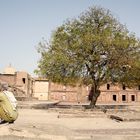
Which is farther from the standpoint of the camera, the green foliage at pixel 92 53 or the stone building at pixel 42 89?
the stone building at pixel 42 89

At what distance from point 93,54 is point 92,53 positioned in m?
0.40

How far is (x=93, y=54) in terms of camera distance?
35.2 meters

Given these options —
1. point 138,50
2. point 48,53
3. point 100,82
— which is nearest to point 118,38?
point 138,50

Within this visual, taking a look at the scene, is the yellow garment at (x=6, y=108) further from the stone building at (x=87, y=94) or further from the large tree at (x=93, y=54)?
the stone building at (x=87, y=94)

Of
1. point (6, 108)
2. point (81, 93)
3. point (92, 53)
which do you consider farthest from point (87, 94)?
point (6, 108)

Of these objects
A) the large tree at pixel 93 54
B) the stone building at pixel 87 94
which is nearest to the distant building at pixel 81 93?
the stone building at pixel 87 94

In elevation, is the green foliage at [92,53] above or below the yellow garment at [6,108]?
above

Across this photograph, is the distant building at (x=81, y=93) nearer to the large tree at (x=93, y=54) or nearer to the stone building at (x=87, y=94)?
the stone building at (x=87, y=94)

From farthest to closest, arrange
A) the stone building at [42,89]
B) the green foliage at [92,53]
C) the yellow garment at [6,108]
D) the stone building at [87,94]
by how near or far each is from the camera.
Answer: the stone building at [42,89] → the stone building at [87,94] → the green foliage at [92,53] → the yellow garment at [6,108]

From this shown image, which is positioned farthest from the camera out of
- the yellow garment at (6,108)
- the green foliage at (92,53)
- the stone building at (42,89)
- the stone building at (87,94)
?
the stone building at (42,89)

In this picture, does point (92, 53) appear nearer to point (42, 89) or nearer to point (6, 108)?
point (6, 108)

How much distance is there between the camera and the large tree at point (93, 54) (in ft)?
114

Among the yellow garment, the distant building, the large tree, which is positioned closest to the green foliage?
the large tree

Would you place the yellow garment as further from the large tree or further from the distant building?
the distant building
